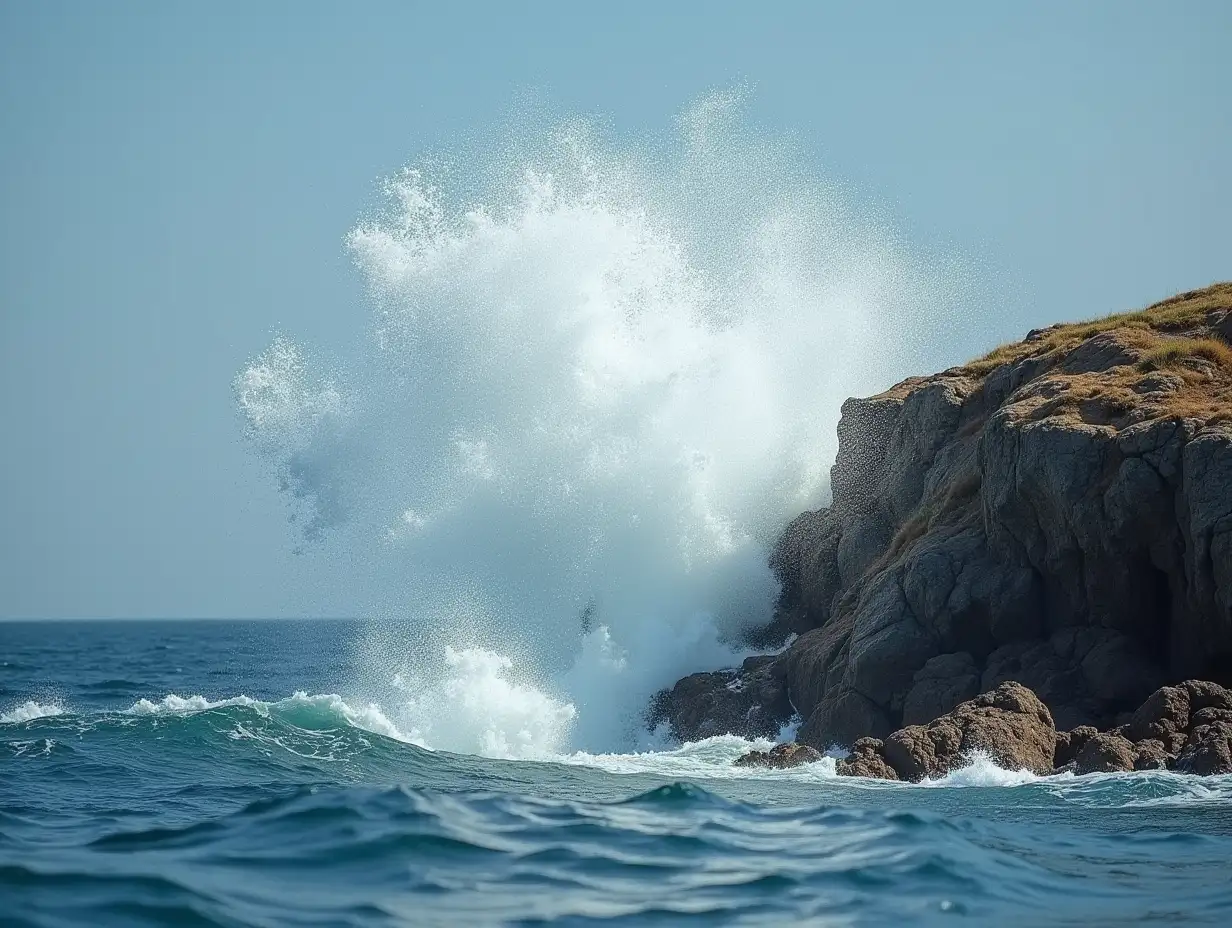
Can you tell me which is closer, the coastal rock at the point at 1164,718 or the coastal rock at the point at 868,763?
the coastal rock at the point at 1164,718

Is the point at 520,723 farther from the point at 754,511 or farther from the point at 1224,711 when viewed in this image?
the point at 1224,711

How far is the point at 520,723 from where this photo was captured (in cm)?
2916

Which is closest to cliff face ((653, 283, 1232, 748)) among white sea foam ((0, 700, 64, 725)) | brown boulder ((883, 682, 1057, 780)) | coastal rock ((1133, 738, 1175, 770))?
brown boulder ((883, 682, 1057, 780))

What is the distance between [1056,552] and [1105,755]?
4861 mm

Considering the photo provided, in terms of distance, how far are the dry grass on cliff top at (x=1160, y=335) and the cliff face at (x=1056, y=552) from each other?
7 cm

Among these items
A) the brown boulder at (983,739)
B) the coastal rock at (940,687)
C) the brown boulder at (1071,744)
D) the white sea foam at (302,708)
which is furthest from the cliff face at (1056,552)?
the white sea foam at (302,708)

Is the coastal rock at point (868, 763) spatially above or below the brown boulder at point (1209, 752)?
below

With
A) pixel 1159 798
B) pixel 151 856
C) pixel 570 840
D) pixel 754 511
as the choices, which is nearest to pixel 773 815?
pixel 570 840

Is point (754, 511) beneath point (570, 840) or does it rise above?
above

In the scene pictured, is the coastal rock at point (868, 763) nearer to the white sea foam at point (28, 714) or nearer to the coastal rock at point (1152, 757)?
the coastal rock at point (1152, 757)

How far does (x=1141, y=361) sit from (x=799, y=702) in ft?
29.9

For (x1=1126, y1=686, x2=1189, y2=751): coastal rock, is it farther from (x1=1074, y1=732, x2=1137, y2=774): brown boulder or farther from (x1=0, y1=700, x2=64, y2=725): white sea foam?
(x1=0, y1=700, x2=64, y2=725): white sea foam

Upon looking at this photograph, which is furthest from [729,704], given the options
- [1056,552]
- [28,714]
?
[28,714]

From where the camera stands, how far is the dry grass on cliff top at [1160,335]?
84.1 ft
